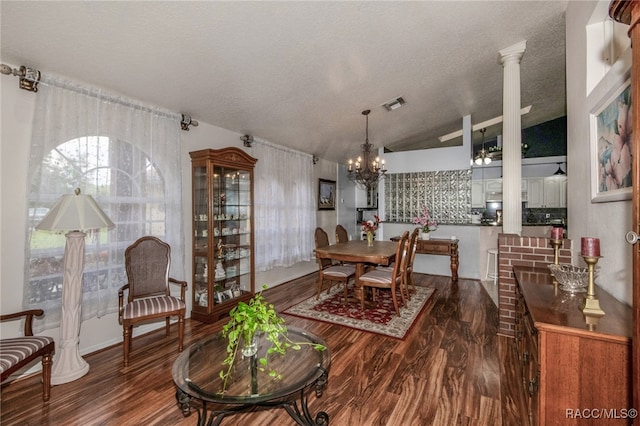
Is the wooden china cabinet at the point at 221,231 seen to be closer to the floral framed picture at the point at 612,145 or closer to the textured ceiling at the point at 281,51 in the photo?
the textured ceiling at the point at 281,51

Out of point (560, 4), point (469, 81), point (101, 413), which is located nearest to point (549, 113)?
point (469, 81)

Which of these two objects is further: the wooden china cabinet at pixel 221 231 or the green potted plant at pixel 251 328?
the wooden china cabinet at pixel 221 231

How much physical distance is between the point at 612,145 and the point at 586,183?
0.52 m

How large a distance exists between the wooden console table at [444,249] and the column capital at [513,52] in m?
2.85

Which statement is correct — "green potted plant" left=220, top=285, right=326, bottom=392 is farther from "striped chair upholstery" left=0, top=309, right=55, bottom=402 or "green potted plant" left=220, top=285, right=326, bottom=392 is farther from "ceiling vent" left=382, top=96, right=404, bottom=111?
"ceiling vent" left=382, top=96, right=404, bottom=111

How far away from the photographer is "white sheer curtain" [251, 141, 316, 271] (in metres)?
4.44

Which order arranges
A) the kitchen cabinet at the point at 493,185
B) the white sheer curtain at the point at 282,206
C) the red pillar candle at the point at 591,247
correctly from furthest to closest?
the kitchen cabinet at the point at 493,185 < the white sheer curtain at the point at 282,206 < the red pillar candle at the point at 591,247

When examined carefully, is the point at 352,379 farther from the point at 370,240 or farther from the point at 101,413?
the point at 370,240

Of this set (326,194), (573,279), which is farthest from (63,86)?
(326,194)

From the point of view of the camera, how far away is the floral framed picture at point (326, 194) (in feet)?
19.9

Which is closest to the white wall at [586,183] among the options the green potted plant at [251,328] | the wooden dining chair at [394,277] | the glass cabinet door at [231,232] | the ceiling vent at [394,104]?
the wooden dining chair at [394,277]

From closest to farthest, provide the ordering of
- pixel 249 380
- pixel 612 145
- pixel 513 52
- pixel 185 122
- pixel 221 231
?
pixel 249 380 → pixel 612 145 → pixel 513 52 → pixel 185 122 → pixel 221 231

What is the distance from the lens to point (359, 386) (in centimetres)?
204

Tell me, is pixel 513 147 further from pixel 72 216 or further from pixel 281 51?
pixel 72 216
